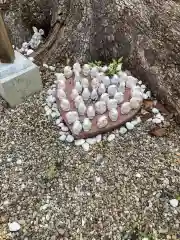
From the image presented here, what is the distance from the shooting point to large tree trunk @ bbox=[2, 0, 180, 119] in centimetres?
206

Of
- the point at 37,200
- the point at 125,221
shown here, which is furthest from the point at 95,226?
the point at 37,200

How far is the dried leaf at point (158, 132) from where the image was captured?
2001 mm

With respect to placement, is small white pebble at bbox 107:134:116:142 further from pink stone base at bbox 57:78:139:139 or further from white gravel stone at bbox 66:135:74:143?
white gravel stone at bbox 66:135:74:143

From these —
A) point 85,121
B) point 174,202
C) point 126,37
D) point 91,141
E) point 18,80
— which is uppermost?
point 126,37

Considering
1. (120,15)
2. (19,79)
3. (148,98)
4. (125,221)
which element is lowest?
(125,221)

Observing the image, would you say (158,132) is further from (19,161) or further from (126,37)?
(19,161)

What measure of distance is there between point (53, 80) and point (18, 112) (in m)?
0.34

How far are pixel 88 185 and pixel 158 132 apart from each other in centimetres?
50

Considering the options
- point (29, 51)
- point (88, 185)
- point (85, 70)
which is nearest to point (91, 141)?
point (88, 185)

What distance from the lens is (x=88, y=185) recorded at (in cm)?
184

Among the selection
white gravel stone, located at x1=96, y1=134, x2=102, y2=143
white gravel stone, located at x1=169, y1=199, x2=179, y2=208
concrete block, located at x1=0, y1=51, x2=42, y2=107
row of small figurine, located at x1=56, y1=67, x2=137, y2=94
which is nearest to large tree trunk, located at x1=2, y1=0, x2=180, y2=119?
row of small figurine, located at x1=56, y1=67, x2=137, y2=94

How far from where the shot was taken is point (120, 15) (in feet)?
7.24

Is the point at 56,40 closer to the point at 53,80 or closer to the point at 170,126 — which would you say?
the point at 53,80

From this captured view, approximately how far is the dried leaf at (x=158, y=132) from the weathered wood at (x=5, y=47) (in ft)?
3.08
